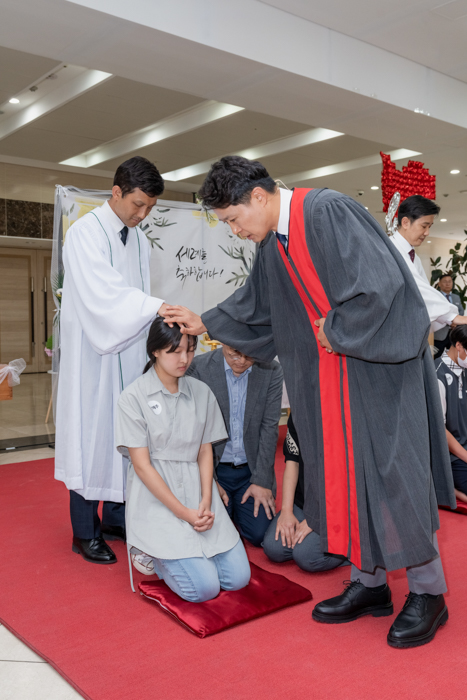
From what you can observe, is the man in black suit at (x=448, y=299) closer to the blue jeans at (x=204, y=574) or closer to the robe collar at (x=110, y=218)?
the robe collar at (x=110, y=218)

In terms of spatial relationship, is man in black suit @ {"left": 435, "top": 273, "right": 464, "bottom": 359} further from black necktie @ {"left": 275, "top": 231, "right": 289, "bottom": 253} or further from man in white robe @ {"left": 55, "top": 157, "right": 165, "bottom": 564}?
black necktie @ {"left": 275, "top": 231, "right": 289, "bottom": 253}

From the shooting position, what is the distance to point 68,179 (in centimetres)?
1020

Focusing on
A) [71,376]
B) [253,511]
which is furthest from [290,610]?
[71,376]

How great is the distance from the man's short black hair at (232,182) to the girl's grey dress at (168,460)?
815 mm

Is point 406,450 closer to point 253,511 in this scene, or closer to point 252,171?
point 252,171

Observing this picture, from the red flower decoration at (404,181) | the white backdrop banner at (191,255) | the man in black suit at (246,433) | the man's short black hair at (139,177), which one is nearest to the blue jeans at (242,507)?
the man in black suit at (246,433)

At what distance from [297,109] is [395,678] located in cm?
447

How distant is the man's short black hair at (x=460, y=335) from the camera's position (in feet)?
11.0

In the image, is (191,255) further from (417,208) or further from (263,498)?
(263,498)

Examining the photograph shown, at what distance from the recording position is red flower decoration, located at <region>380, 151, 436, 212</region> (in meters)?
4.04

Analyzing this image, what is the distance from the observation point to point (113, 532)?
9.25ft

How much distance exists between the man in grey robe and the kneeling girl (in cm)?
36

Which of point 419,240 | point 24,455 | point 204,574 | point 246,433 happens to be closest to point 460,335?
point 419,240

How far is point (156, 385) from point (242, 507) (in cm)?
78
